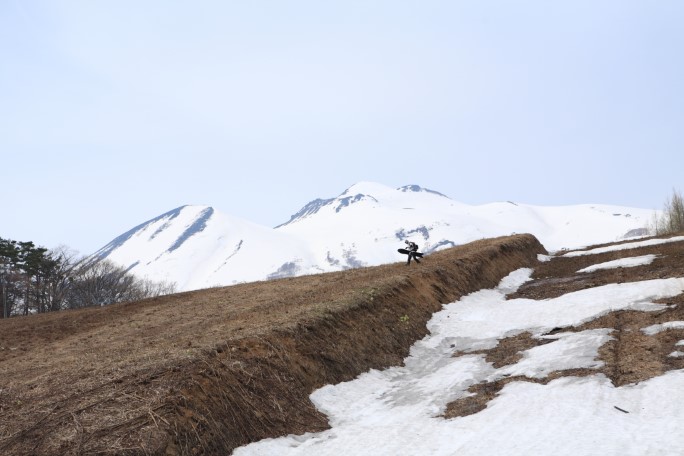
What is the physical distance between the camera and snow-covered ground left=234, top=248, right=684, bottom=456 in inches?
376

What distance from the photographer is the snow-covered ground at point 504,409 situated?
9.54m

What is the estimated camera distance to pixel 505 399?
12414 mm

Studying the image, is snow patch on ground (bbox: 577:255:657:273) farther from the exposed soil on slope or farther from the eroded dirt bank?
the eroded dirt bank

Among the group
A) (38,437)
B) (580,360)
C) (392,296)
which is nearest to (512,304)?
(392,296)

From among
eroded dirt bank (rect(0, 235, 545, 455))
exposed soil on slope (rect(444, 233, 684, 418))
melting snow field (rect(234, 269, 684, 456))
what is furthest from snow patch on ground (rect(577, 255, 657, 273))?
melting snow field (rect(234, 269, 684, 456))

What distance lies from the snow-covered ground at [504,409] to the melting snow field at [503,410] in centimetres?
2

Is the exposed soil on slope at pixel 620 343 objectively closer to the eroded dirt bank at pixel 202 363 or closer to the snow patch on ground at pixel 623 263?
the snow patch on ground at pixel 623 263

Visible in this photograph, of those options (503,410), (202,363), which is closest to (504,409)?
(503,410)

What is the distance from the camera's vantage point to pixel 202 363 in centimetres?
1287

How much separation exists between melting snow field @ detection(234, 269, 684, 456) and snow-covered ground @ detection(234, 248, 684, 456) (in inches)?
0.9

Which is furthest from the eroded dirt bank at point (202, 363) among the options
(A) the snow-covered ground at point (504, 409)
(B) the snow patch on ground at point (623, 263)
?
(B) the snow patch on ground at point (623, 263)

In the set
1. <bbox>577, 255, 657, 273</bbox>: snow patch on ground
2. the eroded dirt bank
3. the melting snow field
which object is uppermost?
the eroded dirt bank

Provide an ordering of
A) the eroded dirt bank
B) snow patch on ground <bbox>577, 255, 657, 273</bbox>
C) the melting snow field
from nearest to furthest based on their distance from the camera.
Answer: the melting snow field → the eroded dirt bank → snow patch on ground <bbox>577, 255, 657, 273</bbox>

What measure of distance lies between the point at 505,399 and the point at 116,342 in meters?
14.9
